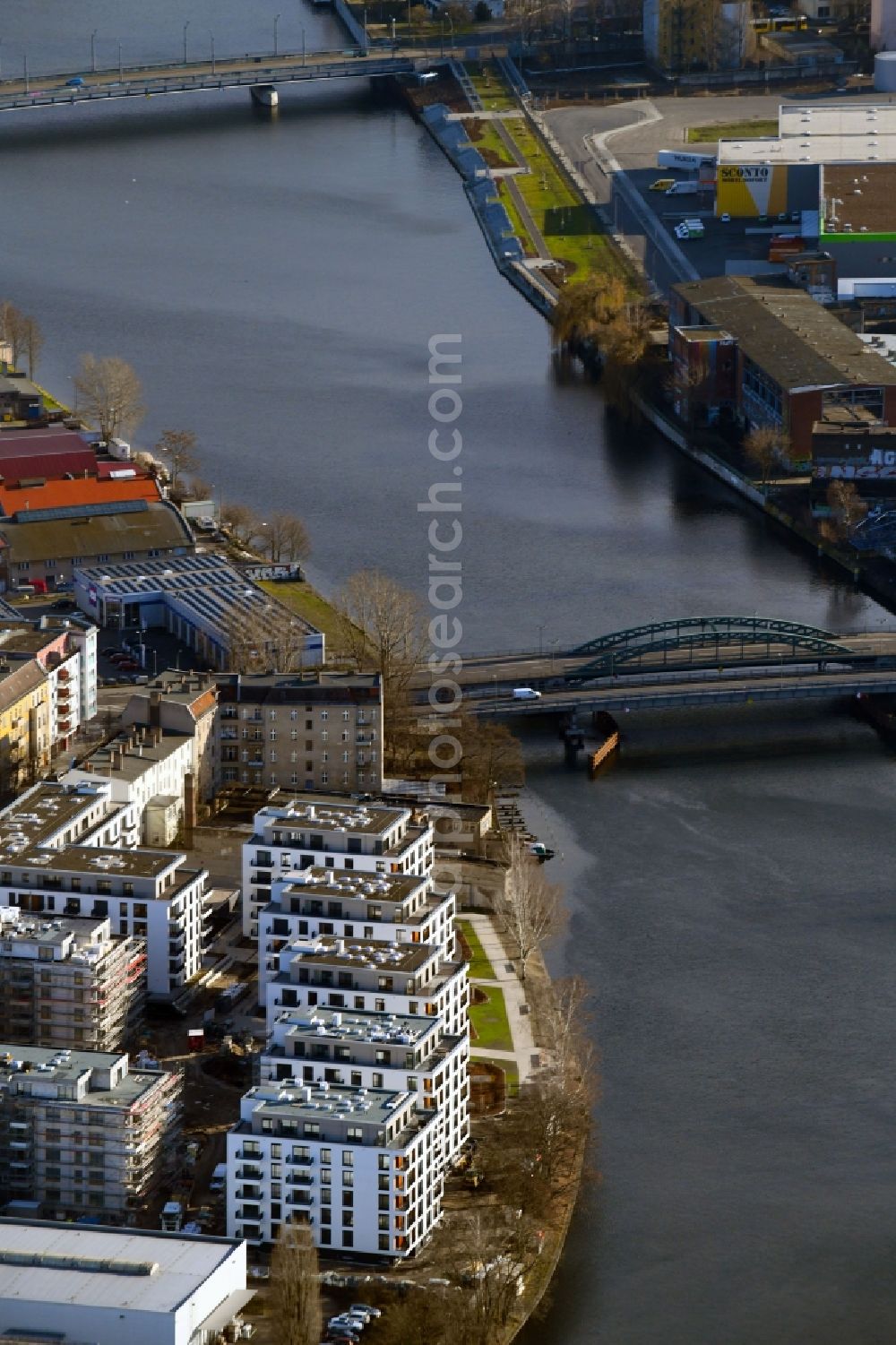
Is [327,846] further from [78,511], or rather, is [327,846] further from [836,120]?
[836,120]

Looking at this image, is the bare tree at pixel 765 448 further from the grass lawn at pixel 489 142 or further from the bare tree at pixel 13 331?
the grass lawn at pixel 489 142

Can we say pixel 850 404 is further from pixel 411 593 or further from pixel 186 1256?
pixel 186 1256

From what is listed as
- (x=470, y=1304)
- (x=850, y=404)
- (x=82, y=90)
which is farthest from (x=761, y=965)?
(x=82, y=90)

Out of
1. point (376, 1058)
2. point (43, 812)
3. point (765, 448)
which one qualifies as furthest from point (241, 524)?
point (376, 1058)

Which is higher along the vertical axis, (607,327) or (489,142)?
(489,142)

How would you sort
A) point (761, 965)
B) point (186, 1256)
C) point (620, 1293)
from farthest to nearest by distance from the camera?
point (761, 965) < point (620, 1293) < point (186, 1256)

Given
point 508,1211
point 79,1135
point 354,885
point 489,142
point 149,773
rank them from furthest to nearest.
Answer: point 489,142 → point 149,773 → point 354,885 → point 508,1211 → point 79,1135

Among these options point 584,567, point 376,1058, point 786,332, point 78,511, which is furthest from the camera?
point 786,332
